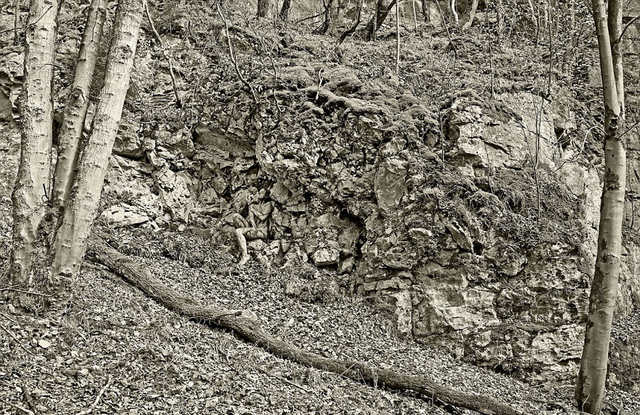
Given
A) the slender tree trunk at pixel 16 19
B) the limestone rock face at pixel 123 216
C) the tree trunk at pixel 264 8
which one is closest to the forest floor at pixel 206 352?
the limestone rock face at pixel 123 216

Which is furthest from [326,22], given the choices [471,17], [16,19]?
[16,19]

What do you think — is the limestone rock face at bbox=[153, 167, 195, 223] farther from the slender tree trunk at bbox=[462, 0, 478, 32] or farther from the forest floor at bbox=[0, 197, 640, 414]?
the slender tree trunk at bbox=[462, 0, 478, 32]

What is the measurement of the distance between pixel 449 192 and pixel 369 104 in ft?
7.45

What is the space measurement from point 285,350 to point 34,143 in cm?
326

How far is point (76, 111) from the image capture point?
5281 millimetres

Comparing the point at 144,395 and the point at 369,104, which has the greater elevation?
the point at 369,104

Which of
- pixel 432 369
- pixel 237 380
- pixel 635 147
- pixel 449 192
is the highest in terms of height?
pixel 635 147

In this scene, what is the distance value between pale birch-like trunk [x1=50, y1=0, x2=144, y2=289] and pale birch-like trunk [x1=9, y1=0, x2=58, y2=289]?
0.28m

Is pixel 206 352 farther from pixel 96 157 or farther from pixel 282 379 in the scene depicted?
pixel 96 157

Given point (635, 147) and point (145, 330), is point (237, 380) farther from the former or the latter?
point (635, 147)

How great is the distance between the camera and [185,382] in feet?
14.4

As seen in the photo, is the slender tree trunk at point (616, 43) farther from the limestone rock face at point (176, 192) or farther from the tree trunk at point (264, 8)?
the tree trunk at point (264, 8)

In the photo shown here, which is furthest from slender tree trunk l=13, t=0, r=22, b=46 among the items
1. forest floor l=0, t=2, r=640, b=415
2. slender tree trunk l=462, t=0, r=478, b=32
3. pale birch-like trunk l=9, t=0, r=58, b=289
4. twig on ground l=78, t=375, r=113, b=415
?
slender tree trunk l=462, t=0, r=478, b=32

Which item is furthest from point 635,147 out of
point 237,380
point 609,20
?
point 237,380
